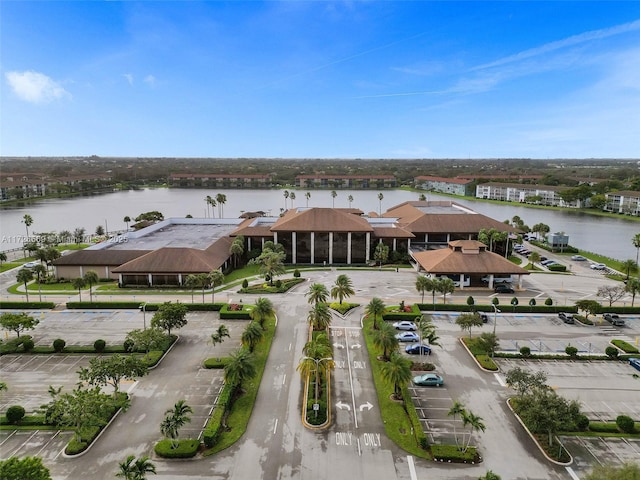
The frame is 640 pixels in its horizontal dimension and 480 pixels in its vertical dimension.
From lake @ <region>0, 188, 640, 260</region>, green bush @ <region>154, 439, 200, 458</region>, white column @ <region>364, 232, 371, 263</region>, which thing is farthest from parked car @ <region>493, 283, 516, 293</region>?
green bush @ <region>154, 439, 200, 458</region>

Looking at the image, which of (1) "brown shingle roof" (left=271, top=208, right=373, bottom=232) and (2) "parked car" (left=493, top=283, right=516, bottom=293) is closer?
(2) "parked car" (left=493, top=283, right=516, bottom=293)

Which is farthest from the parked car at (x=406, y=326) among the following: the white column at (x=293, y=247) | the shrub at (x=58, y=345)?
the shrub at (x=58, y=345)

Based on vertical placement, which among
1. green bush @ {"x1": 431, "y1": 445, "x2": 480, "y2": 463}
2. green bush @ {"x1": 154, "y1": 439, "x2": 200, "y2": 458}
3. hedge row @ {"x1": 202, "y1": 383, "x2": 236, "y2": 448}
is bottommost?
green bush @ {"x1": 431, "y1": 445, "x2": 480, "y2": 463}

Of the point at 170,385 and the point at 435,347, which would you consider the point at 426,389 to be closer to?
the point at 435,347

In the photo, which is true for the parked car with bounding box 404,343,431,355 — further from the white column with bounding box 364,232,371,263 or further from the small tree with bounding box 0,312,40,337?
the small tree with bounding box 0,312,40,337

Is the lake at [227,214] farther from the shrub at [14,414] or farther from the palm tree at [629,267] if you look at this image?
the shrub at [14,414]

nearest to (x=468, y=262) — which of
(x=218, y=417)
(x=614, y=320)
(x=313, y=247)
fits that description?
(x=614, y=320)
